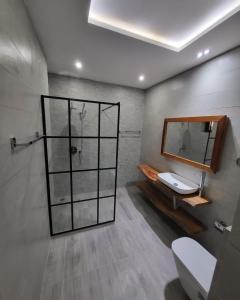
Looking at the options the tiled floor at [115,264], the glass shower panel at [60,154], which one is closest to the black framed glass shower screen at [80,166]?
the glass shower panel at [60,154]

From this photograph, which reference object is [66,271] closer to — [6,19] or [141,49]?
[6,19]

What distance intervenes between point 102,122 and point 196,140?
1.79 m

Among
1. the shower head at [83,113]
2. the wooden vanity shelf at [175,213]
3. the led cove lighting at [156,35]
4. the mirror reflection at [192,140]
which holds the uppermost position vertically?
the led cove lighting at [156,35]

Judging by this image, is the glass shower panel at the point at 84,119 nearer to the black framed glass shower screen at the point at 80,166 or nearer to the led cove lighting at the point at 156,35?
the black framed glass shower screen at the point at 80,166

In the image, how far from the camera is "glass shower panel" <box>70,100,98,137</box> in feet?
8.41

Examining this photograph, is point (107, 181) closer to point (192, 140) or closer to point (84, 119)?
point (84, 119)

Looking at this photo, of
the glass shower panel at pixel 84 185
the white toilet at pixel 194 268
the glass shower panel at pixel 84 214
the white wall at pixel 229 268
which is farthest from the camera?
the glass shower panel at pixel 84 185

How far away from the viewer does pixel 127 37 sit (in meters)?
1.37

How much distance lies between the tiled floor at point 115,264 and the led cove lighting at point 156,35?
2553 millimetres

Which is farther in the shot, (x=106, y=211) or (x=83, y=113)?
(x=83, y=113)

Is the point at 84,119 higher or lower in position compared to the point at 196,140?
higher

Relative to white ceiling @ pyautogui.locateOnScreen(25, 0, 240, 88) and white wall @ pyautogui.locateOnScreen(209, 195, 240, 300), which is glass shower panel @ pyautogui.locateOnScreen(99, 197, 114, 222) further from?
white ceiling @ pyautogui.locateOnScreen(25, 0, 240, 88)

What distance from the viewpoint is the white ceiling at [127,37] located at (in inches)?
43.0

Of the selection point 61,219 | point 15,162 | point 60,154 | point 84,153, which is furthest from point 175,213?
point 60,154
